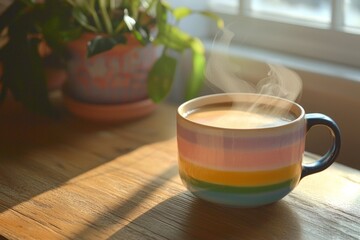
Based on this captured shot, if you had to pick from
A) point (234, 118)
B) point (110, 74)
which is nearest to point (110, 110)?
point (110, 74)

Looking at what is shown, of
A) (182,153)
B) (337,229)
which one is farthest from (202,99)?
(337,229)

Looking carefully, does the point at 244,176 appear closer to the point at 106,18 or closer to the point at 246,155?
the point at 246,155

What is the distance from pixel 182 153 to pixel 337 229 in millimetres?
181

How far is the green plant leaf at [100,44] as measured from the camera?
841mm

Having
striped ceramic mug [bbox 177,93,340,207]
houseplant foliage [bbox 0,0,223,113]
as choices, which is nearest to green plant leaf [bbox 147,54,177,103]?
houseplant foliage [bbox 0,0,223,113]

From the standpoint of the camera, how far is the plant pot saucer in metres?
0.94

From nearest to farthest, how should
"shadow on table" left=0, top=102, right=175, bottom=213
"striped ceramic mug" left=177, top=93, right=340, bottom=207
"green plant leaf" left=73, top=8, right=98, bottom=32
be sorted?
"striped ceramic mug" left=177, top=93, right=340, bottom=207
"shadow on table" left=0, top=102, right=175, bottom=213
"green plant leaf" left=73, top=8, right=98, bottom=32

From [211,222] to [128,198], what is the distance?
0.11 m

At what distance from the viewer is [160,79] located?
917 millimetres

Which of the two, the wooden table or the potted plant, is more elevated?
the potted plant

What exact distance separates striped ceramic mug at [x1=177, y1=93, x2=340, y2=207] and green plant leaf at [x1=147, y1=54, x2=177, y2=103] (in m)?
0.22

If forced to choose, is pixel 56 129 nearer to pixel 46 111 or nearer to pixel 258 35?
pixel 46 111

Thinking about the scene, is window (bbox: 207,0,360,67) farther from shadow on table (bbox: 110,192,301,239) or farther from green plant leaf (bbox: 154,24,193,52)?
shadow on table (bbox: 110,192,301,239)

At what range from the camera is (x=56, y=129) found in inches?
37.0
